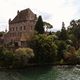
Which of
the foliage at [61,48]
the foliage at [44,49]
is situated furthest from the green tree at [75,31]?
the foliage at [44,49]

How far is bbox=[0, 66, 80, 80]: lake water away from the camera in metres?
57.7

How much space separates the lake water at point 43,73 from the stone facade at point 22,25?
20638 millimetres

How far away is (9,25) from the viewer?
9675 cm

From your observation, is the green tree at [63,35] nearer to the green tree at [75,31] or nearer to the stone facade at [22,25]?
the green tree at [75,31]

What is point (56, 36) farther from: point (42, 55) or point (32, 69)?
point (32, 69)

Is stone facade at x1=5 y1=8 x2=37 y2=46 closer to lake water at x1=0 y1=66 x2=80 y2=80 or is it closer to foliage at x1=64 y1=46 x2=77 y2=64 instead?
foliage at x1=64 y1=46 x2=77 y2=64

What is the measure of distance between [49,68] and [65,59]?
928cm

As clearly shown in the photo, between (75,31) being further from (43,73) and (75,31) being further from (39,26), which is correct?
(43,73)

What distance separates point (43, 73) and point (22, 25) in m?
31.1

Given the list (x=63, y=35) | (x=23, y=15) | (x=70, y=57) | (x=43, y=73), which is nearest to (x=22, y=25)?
(x=23, y=15)

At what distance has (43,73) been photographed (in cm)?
6341

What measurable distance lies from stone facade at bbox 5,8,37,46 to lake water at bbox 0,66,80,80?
2064 cm

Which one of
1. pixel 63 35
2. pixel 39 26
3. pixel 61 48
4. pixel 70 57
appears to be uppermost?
pixel 39 26

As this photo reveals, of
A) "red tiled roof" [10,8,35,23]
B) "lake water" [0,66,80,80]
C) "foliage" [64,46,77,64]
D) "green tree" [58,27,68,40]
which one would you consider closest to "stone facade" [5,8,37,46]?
"red tiled roof" [10,8,35,23]
